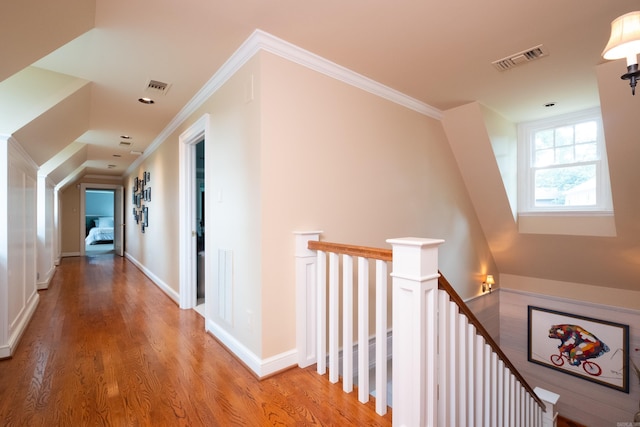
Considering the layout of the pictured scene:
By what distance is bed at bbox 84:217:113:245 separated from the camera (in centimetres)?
1026

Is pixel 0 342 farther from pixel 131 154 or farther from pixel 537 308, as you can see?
pixel 537 308

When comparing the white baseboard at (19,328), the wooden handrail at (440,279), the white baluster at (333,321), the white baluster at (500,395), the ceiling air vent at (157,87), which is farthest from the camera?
the ceiling air vent at (157,87)

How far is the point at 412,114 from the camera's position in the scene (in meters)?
3.33

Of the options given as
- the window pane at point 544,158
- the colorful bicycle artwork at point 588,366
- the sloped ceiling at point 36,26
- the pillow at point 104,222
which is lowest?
the colorful bicycle artwork at point 588,366

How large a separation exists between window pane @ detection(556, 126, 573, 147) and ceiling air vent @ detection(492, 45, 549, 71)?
1917 millimetres

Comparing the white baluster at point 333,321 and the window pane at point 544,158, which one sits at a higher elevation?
the window pane at point 544,158

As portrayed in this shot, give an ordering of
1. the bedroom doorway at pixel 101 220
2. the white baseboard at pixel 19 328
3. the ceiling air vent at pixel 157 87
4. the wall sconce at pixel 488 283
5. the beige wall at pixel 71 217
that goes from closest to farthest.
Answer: the white baseboard at pixel 19 328 → the ceiling air vent at pixel 157 87 → the wall sconce at pixel 488 283 → the beige wall at pixel 71 217 → the bedroom doorway at pixel 101 220

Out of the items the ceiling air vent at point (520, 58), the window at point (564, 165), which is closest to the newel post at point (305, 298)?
the ceiling air vent at point (520, 58)

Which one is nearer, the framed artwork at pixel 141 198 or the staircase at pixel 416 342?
the staircase at pixel 416 342

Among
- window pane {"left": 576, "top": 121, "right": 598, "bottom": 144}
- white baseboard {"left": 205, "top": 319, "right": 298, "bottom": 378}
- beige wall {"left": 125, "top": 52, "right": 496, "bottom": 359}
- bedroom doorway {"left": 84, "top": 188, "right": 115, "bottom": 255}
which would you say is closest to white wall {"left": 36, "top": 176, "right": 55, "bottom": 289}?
beige wall {"left": 125, "top": 52, "right": 496, "bottom": 359}

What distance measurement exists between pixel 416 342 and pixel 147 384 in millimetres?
1745

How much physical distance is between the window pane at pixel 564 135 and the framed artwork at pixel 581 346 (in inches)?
92.7

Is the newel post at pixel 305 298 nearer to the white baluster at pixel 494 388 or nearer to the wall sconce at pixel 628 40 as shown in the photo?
the white baluster at pixel 494 388

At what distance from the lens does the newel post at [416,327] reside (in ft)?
4.49
